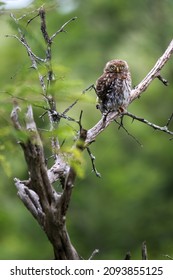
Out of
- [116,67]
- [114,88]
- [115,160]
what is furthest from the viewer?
[115,160]

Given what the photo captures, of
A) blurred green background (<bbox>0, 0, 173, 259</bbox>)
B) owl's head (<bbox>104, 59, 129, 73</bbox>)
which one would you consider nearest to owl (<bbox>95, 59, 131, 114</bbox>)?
owl's head (<bbox>104, 59, 129, 73</bbox>)

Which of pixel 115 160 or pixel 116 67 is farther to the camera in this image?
pixel 115 160

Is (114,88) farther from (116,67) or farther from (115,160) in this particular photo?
(115,160)

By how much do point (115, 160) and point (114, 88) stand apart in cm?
1352

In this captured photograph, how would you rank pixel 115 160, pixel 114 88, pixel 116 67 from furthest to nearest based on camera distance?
pixel 115 160 → pixel 116 67 → pixel 114 88

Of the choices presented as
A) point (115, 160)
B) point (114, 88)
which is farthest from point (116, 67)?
point (115, 160)

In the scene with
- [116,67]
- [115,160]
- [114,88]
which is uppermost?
[115,160]

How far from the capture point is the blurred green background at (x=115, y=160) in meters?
19.7

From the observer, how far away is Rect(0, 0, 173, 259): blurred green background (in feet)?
64.7

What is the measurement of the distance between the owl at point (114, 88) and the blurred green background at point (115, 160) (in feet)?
32.6

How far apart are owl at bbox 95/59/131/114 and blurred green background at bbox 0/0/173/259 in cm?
994

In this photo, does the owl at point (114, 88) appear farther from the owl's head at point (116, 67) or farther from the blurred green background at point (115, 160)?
the blurred green background at point (115, 160)

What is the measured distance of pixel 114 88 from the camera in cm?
775

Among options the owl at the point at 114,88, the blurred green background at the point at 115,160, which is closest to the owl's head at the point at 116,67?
the owl at the point at 114,88
